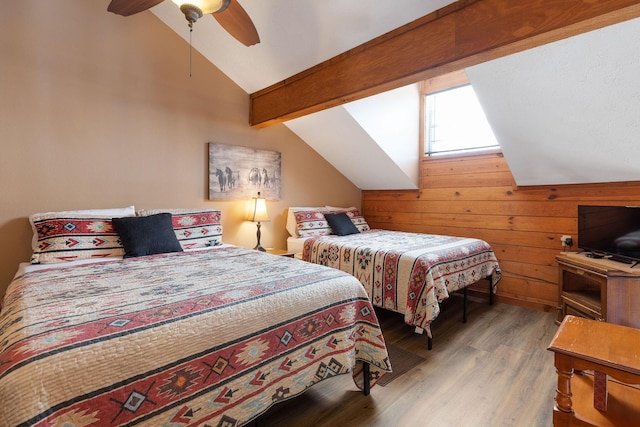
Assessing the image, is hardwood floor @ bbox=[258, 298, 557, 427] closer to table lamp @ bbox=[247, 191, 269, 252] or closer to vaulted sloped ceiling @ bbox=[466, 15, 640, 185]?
vaulted sloped ceiling @ bbox=[466, 15, 640, 185]

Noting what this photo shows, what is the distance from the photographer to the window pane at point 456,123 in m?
3.48

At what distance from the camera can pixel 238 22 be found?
6.03 feet

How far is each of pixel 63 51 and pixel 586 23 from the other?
11.3 feet

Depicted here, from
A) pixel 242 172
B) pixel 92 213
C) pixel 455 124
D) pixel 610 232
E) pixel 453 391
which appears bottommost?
pixel 453 391

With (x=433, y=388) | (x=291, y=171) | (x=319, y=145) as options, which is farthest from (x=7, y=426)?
(x=319, y=145)

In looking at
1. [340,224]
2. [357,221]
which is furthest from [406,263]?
[357,221]

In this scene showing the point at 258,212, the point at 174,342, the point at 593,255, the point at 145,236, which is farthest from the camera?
the point at 258,212

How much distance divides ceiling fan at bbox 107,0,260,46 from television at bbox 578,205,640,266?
2.93m

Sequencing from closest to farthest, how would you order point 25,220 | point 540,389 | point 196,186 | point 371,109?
point 540,389 → point 25,220 → point 196,186 → point 371,109

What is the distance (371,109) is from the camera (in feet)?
11.0

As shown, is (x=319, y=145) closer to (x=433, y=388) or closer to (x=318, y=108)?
(x=318, y=108)

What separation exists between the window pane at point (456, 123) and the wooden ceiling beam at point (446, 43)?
165 centimetres

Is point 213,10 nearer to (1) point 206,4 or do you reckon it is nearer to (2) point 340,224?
(1) point 206,4

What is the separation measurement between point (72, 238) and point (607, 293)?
12.2 ft
